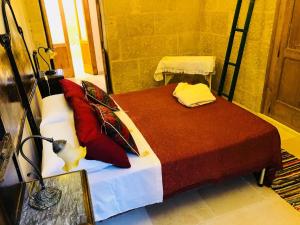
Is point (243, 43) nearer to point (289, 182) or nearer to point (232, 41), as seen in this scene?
point (232, 41)

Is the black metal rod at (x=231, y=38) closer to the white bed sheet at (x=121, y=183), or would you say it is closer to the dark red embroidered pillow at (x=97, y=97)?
the dark red embroidered pillow at (x=97, y=97)

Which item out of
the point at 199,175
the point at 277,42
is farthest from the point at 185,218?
the point at 277,42

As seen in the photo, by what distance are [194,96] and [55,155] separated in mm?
1410

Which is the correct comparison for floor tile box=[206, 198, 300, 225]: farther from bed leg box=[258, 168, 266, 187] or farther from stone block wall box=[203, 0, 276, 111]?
stone block wall box=[203, 0, 276, 111]

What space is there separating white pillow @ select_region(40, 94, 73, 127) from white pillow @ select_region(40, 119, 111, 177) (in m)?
0.09

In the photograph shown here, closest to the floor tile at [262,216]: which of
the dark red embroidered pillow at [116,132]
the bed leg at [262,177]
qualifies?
the bed leg at [262,177]

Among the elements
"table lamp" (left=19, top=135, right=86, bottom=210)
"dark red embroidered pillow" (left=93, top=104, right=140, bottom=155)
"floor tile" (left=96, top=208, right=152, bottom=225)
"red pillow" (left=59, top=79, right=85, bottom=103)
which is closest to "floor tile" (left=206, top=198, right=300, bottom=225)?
"floor tile" (left=96, top=208, right=152, bottom=225)

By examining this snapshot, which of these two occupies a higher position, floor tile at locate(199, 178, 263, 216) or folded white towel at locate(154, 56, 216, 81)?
folded white towel at locate(154, 56, 216, 81)

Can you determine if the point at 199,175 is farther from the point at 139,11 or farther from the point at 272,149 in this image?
the point at 139,11

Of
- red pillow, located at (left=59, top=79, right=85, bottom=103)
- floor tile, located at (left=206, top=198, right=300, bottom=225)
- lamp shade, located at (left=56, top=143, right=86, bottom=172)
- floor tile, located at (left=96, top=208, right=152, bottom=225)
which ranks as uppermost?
lamp shade, located at (left=56, top=143, right=86, bottom=172)

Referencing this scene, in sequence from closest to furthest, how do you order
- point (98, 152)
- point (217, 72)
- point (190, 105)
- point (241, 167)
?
1. point (98, 152)
2. point (241, 167)
3. point (190, 105)
4. point (217, 72)

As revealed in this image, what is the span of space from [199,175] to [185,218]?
34cm

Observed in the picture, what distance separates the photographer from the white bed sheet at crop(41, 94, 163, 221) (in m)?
1.46

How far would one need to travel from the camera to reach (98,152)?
4.74 ft
